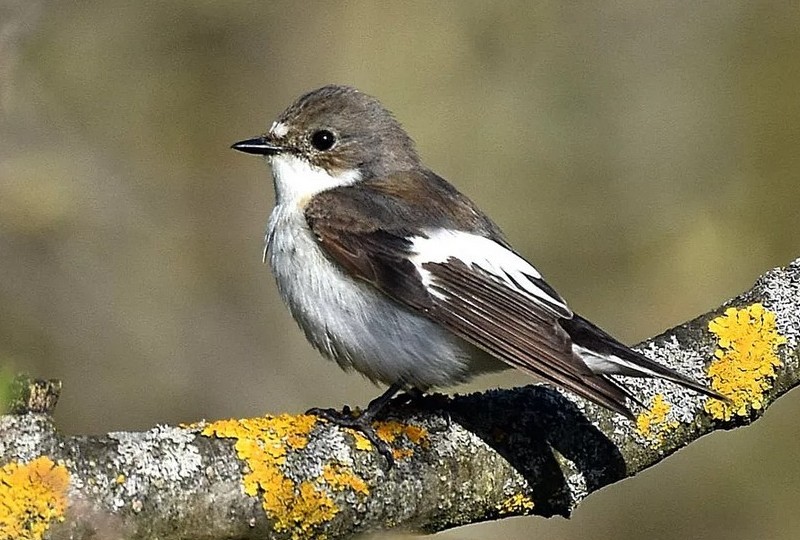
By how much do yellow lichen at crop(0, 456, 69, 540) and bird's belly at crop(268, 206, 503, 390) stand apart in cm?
166

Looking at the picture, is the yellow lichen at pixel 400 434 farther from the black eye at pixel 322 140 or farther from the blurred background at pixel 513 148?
the blurred background at pixel 513 148

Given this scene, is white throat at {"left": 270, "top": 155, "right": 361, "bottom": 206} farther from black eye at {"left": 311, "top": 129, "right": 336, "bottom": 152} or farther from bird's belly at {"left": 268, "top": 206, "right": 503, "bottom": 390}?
bird's belly at {"left": 268, "top": 206, "right": 503, "bottom": 390}

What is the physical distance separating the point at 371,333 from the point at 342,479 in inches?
41.0

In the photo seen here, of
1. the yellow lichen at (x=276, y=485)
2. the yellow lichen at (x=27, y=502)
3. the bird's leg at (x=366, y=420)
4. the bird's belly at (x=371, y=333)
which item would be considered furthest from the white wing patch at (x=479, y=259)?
the yellow lichen at (x=27, y=502)

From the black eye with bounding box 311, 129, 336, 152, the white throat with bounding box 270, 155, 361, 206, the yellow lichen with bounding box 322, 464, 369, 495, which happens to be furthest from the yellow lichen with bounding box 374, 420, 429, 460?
the black eye with bounding box 311, 129, 336, 152

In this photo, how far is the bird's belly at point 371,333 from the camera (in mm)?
4035

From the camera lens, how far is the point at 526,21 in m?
7.98

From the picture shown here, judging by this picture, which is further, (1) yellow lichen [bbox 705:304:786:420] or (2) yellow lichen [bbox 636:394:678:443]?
A: (1) yellow lichen [bbox 705:304:786:420]

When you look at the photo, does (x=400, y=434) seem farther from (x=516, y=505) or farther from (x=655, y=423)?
(x=655, y=423)

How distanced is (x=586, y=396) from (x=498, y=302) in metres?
0.70

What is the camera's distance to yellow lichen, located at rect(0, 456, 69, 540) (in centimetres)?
242

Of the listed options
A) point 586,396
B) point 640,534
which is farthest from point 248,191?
point 586,396

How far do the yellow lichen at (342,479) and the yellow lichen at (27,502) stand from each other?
0.74 metres

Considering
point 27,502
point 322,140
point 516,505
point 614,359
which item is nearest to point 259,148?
point 322,140
